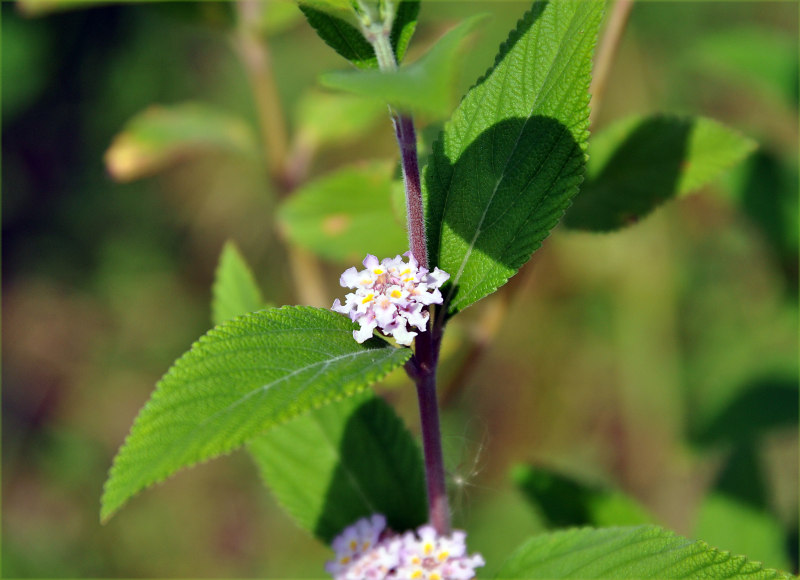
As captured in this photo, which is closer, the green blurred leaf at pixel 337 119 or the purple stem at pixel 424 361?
the purple stem at pixel 424 361

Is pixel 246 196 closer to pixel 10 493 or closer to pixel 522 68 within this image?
pixel 10 493

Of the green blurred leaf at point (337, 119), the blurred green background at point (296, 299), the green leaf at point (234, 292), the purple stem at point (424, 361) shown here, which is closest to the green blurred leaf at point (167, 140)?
the blurred green background at point (296, 299)

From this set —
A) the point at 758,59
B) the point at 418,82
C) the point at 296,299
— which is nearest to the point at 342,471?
the point at 418,82

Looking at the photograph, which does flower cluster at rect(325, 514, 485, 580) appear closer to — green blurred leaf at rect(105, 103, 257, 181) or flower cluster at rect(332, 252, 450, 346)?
flower cluster at rect(332, 252, 450, 346)

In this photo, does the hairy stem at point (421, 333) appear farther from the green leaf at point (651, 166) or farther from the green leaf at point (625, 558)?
the green leaf at point (651, 166)

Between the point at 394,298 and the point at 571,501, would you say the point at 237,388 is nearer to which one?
the point at 394,298

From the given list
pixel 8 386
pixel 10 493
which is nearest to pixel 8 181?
pixel 8 386

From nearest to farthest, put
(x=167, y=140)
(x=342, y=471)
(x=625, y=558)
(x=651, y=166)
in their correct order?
(x=625, y=558) → (x=342, y=471) → (x=651, y=166) → (x=167, y=140)
